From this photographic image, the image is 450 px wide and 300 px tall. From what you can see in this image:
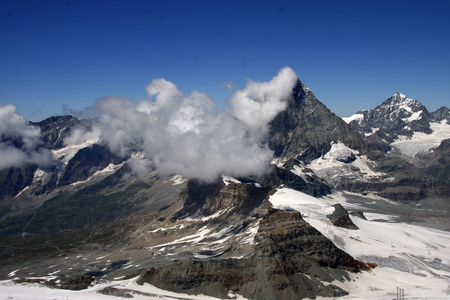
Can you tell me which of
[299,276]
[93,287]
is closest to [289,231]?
[299,276]

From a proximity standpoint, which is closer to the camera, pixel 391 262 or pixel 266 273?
pixel 266 273

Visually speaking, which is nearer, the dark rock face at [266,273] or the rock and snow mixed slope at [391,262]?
the dark rock face at [266,273]

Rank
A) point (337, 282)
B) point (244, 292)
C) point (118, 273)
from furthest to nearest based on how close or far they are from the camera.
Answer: point (118, 273), point (337, 282), point (244, 292)

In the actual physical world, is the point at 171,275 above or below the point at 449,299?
above

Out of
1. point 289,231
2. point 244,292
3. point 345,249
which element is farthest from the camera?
point 345,249

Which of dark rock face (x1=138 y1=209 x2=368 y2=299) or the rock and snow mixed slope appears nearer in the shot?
dark rock face (x1=138 y1=209 x2=368 y2=299)

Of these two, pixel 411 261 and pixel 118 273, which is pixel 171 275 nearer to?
pixel 118 273

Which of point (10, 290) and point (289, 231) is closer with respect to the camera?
point (10, 290)

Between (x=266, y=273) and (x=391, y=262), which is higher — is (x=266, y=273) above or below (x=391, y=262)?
above
